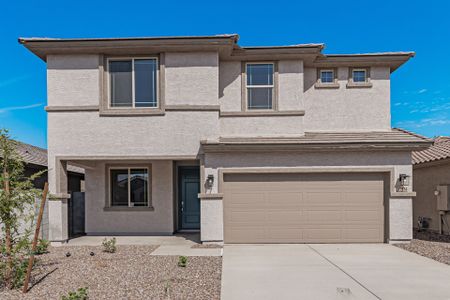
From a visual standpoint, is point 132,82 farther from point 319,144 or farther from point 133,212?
point 319,144

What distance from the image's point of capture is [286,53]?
36.4 ft

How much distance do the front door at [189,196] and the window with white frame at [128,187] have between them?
1.46 metres

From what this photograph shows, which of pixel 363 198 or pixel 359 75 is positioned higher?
pixel 359 75

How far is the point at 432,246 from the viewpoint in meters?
9.92

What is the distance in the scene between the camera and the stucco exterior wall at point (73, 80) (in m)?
10.4

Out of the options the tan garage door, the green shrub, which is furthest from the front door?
the green shrub

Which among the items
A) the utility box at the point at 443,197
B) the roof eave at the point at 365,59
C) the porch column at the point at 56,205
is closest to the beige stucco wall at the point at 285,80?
the roof eave at the point at 365,59

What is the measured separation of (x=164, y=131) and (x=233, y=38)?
3544 millimetres

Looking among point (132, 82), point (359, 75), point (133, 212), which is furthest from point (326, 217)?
point (132, 82)

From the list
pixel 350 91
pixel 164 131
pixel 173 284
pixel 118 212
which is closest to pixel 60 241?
pixel 118 212

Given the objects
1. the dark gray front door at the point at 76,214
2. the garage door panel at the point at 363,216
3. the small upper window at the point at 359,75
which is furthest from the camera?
the dark gray front door at the point at 76,214

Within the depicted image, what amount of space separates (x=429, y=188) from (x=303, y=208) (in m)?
6.18

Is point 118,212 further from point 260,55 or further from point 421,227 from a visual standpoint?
point 421,227

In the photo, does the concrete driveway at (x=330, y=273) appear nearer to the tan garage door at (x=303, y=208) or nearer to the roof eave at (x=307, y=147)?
the tan garage door at (x=303, y=208)
